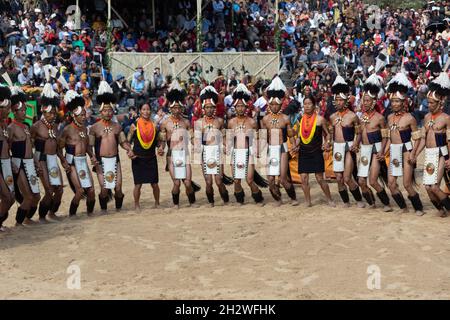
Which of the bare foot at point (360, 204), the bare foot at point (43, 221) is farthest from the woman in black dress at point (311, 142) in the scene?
the bare foot at point (43, 221)

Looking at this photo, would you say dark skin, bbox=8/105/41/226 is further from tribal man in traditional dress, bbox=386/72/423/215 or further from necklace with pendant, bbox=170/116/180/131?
tribal man in traditional dress, bbox=386/72/423/215

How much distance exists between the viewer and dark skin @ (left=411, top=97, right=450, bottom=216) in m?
12.1

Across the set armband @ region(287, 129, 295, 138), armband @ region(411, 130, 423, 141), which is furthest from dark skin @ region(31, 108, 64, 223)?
armband @ region(411, 130, 423, 141)

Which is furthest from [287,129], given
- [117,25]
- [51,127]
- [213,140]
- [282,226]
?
[117,25]

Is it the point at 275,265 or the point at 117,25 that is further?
the point at 117,25

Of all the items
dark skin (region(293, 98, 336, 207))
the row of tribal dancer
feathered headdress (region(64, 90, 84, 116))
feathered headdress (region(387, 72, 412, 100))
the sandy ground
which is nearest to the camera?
the sandy ground

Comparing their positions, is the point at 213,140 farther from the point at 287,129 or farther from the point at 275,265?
the point at 275,265

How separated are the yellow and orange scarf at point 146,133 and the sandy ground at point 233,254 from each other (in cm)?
109

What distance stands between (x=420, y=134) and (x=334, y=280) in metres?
4.16

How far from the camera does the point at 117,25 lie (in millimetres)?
25984

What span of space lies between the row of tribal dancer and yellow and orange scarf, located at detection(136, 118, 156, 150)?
16 millimetres

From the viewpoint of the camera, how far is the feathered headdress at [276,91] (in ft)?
43.8

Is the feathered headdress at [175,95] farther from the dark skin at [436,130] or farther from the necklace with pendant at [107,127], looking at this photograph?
the dark skin at [436,130]

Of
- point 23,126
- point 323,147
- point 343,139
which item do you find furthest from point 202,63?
point 23,126
